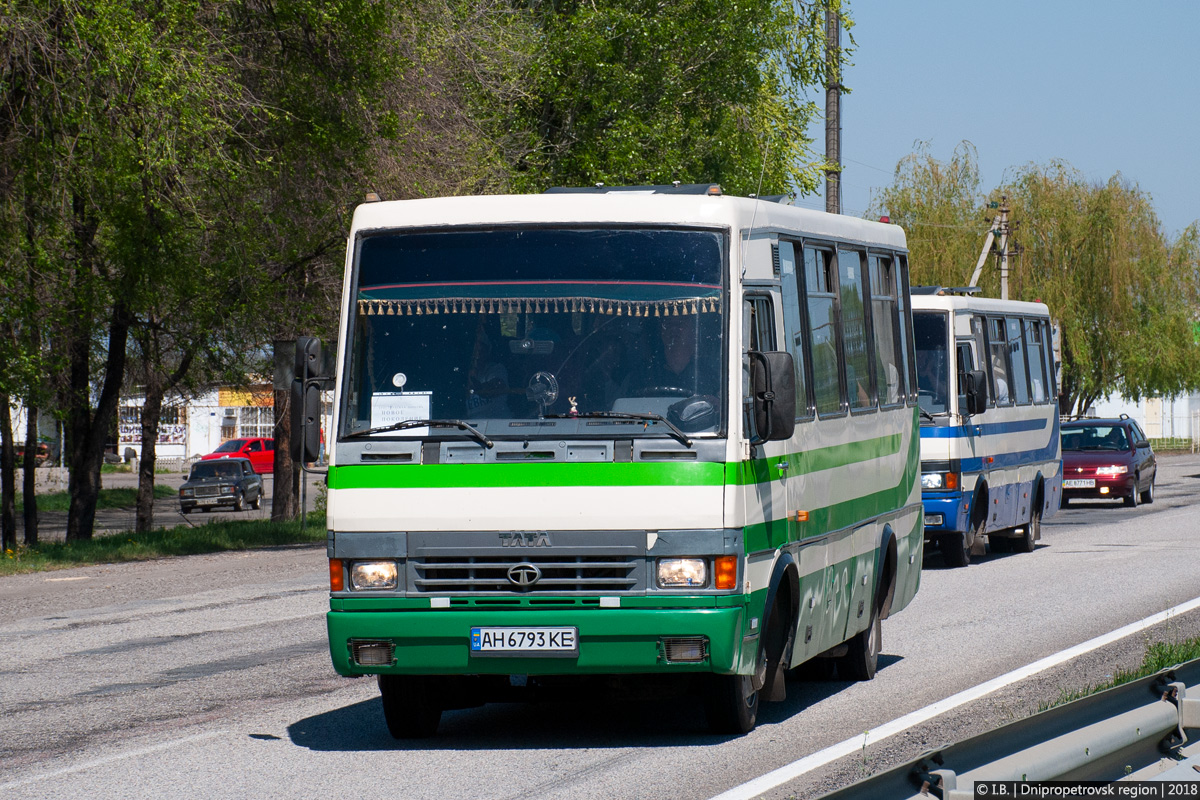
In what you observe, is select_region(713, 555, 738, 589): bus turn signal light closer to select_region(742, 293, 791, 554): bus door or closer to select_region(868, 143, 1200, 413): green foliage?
select_region(742, 293, 791, 554): bus door

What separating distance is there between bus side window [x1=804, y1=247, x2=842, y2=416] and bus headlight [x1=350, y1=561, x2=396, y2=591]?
2756 millimetres

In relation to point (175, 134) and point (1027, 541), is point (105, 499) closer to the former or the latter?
point (175, 134)

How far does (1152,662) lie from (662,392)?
14.0 ft

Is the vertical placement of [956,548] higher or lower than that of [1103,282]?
lower

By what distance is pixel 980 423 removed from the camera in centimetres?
1928

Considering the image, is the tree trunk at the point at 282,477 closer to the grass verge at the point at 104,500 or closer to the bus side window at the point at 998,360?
the grass verge at the point at 104,500

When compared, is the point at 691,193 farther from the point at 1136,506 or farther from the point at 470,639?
the point at 1136,506

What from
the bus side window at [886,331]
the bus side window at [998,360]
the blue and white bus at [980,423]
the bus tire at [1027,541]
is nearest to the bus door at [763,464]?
the bus side window at [886,331]

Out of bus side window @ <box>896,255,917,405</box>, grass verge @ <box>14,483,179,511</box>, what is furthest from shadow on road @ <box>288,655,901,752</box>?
grass verge @ <box>14,483,179,511</box>

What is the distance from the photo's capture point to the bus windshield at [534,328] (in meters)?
7.97

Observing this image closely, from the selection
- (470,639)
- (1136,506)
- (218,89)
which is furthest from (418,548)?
(1136,506)

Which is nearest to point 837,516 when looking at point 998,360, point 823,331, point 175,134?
point 823,331

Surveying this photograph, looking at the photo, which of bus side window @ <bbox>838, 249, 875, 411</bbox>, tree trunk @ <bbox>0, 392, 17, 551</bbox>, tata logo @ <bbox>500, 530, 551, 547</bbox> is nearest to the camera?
tata logo @ <bbox>500, 530, 551, 547</bbox>

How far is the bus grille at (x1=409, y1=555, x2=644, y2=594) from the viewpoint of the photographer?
304 inches
